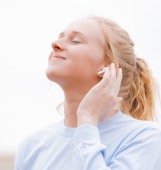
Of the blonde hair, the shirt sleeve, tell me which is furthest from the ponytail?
the shirt sleeve

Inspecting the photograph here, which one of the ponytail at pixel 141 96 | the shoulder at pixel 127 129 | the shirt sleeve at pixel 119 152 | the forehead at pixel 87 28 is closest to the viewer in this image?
the shirt sleeve at pixel 119 152

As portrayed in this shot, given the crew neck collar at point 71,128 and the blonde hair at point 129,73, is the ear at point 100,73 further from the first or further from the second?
the crew neck collar at point 71,128

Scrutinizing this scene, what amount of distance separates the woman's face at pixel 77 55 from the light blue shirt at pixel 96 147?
0.24 m

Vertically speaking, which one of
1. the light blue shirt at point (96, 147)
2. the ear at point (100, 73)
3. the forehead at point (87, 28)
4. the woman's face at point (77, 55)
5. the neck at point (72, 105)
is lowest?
→ the light blue shirt at point (96, 147)

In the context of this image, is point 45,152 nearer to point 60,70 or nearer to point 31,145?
point 31,145

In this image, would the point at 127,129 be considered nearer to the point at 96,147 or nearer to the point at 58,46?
the point at 96,147

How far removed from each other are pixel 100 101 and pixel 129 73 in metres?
0.41

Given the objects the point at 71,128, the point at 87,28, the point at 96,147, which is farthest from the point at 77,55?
the point at 96,147

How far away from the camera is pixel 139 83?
2.79m

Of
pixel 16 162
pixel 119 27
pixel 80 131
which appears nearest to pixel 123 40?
pixel 119 27

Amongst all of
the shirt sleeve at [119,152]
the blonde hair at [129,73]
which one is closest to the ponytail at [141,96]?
the blonde hair at [129,73]

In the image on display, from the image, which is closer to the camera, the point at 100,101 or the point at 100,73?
the point at 100,101

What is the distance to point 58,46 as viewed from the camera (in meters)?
2.47

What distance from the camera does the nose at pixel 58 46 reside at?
2461 mm
